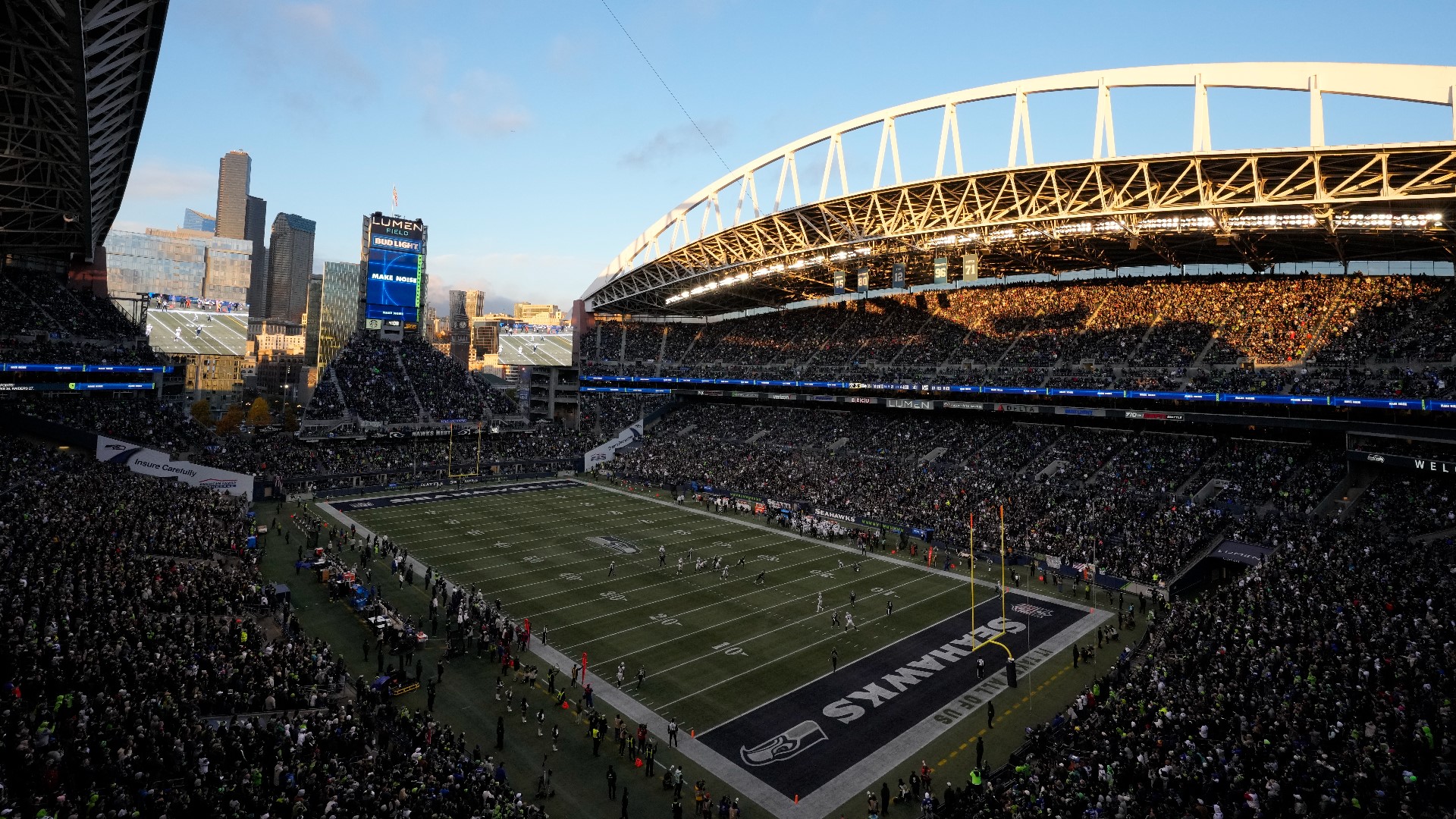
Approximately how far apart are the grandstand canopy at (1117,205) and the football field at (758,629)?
18.9 m

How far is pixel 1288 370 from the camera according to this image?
38.6 metres

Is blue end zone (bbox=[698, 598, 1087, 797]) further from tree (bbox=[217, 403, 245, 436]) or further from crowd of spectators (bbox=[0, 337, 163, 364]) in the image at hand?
tree (bbox=[217, 403, 245, 436])

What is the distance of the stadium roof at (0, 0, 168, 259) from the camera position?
1684 centimetres

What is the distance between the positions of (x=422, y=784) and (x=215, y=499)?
29439 millimetres

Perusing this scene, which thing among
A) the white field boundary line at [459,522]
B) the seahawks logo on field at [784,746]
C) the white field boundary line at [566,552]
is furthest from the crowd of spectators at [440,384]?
the seahawks logo on field at [784,746]

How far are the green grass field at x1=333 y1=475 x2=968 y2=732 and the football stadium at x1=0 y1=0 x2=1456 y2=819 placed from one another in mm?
264

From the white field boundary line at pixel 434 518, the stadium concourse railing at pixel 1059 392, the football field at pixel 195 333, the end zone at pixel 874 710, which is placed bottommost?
the end zone at pixel 874 710

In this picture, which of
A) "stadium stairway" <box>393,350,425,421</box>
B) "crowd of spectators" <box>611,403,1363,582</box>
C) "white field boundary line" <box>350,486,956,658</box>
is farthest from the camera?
"stadium stairway" <box>393,350,425,421</box>

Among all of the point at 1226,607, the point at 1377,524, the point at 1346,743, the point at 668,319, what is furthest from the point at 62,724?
the point at 668,319

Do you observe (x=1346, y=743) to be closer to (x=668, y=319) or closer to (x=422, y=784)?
(x=422, y=784)

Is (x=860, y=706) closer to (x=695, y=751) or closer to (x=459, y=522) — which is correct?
(x=695, y=751)

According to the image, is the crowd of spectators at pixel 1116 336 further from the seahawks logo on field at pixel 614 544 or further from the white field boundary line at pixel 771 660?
the seahawks logo on field at pixel 614 544

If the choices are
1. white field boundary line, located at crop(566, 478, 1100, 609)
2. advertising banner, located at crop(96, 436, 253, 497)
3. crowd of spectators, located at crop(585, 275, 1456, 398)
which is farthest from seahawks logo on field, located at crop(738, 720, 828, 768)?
advertising banner, located at crop(96, 436, 253, 497)

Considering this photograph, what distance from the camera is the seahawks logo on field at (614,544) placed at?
36.3 metres
